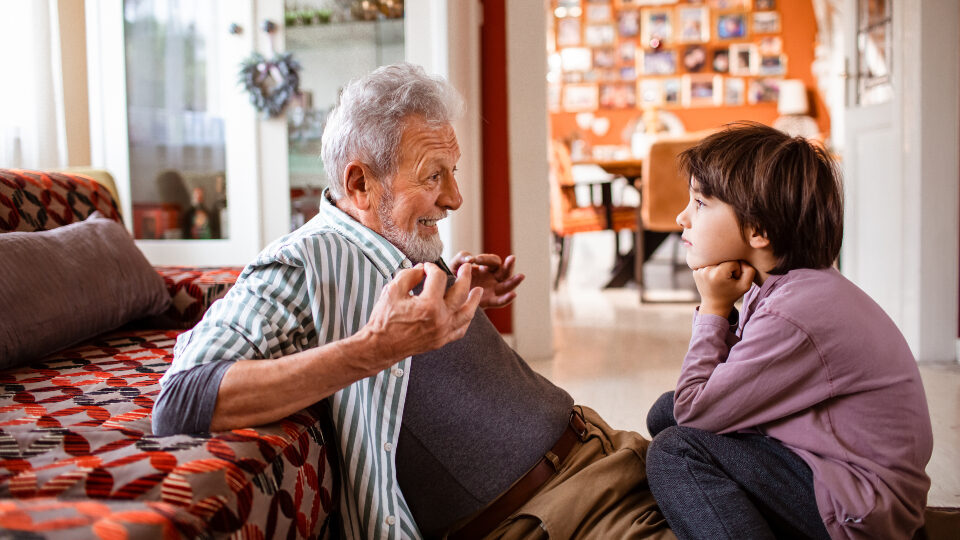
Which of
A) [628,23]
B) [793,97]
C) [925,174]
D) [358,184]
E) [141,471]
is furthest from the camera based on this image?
[628,23]

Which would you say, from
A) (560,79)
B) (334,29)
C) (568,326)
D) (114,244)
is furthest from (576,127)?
(114,244)

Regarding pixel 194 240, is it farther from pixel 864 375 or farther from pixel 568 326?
pixel 864 375

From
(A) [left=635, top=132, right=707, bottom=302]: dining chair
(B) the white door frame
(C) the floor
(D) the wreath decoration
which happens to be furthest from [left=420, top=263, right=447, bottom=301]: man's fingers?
(A) [left=635, top=132, right=707, bottom=302]: dining chair

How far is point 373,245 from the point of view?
1.12m

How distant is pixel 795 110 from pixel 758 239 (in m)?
7.06

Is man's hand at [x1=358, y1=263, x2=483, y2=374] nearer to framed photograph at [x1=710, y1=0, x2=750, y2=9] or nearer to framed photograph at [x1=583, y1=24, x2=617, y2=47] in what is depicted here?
framed photograph at [x1=583, y1=24, x2=617, y2=47]

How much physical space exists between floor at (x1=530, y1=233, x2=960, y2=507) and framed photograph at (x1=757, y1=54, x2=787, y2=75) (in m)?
3.34

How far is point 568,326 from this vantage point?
4188 mm

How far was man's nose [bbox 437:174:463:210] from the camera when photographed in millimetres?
1227

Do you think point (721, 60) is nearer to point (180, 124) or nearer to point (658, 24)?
point (658, 24)

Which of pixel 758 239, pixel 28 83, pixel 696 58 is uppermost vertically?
pixel 696 58

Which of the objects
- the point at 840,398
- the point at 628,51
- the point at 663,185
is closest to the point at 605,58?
the point at 628,51

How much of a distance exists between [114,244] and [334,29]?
6.34 ft

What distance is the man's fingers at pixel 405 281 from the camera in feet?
2.90
